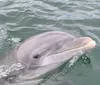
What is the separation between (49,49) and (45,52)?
0.37 feet

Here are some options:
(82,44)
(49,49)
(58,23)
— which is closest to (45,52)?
(49,49)

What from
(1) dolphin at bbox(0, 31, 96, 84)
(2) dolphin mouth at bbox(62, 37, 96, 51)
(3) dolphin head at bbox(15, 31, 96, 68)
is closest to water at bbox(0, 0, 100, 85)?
(1) dolphin at bbox(0, 31, 96, 84)

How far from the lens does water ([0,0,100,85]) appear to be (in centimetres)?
721

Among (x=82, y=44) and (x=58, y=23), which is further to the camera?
(x=58, y=23)

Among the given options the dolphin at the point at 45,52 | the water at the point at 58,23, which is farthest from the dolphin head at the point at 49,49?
the water at the point at 58,23

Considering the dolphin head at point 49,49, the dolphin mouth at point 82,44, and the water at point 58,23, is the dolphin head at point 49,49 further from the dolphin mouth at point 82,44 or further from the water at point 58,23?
the water at point 58,23

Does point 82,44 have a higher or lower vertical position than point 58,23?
higher

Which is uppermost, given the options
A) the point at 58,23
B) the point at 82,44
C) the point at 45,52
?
the point at 82,44

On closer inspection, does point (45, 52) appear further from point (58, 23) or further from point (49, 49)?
point (58, 23)

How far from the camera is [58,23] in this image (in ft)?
33.7

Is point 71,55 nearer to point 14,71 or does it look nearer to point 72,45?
point 72,45

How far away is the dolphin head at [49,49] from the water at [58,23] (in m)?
0.52

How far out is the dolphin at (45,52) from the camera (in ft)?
21.8

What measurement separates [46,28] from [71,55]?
10.7 feet
